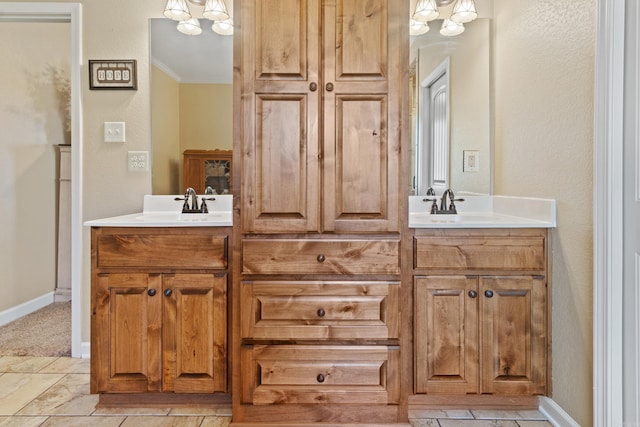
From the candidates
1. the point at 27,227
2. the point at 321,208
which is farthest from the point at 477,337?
the point at 27,227

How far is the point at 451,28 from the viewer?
8.18 ft

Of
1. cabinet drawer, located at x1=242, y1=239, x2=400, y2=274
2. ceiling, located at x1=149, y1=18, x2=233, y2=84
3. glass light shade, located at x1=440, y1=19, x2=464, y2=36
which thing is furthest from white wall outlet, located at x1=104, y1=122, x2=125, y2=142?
glass light shade, located at x1=440, y1=19, x2=464, y2=36

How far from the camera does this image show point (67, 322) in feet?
10.5

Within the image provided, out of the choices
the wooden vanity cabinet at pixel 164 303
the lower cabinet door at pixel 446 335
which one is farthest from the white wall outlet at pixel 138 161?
the lower cabinet door at pixel 446 335

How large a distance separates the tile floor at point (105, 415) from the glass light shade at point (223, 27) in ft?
6.81

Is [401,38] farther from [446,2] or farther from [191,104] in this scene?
[191,104]

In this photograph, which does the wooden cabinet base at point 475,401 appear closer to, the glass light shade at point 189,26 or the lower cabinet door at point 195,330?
the lower cabinet door at point 195,330

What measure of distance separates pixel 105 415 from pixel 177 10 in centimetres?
218

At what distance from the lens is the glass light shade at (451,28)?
2490mm

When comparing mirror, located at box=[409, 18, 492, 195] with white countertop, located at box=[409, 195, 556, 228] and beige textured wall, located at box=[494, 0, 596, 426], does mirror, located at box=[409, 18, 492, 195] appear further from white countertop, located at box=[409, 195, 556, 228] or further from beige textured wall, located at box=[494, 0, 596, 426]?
beige textured wall, located at box=[494, 0, 596, 426]

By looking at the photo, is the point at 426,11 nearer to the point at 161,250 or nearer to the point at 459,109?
the point at 459,109

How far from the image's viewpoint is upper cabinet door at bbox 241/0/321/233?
1731 mm

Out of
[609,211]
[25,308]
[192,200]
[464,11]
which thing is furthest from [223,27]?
[25,308]

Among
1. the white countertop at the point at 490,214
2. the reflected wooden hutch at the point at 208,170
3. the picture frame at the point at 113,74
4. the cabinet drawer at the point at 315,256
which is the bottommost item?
the cabinet drawer at the point at 315,256
